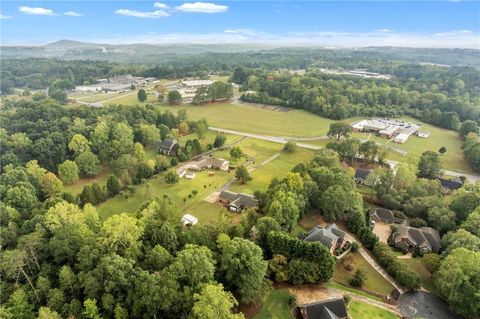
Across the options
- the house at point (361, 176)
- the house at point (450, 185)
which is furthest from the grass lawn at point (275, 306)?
the house at point (450, 185)

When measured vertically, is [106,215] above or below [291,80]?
below

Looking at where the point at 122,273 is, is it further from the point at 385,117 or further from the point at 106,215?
the point at 385,117

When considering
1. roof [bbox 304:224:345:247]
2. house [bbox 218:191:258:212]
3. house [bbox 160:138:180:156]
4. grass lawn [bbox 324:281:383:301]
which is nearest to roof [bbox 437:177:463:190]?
roof [bbox 304:224:345:247]

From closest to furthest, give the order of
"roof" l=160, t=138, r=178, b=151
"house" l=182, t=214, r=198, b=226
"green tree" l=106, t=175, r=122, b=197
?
"house" l=182, t=214, r=198, b=226, "green tree" l=106, t=175, r=122, b=197, "roof" l=160, t=138, r=178, b=151

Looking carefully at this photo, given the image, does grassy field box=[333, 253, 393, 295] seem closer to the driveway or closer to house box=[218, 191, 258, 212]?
the driveway

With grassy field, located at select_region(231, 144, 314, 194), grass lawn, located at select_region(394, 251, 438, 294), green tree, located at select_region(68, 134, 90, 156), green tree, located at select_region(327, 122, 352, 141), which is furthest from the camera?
green tree, located at select_region(327, 122, 352, 141)

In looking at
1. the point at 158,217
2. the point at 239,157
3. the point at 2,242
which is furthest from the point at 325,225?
the point at 2,242

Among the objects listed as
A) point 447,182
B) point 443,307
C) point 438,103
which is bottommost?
point 443,307
